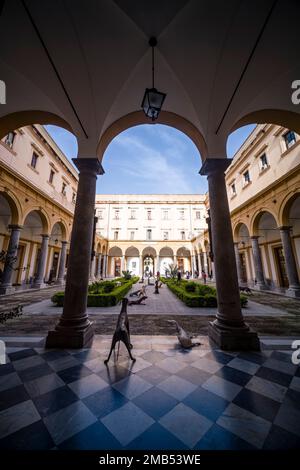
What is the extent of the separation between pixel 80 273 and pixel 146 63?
16.9 ft

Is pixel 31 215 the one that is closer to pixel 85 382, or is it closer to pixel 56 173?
pixel 56 173

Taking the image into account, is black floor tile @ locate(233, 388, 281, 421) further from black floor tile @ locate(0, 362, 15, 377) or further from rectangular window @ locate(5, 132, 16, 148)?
rectangular window @ locate(5, 132, 16, 148)

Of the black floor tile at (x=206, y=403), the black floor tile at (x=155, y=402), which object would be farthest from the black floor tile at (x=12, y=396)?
the black floor tile at (x=206, y=403)

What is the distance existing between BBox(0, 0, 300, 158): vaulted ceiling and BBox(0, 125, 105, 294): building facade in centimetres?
724

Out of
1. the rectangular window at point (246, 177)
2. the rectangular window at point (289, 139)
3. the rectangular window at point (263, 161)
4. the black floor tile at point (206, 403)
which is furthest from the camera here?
the rectangular window at point (246, 177)

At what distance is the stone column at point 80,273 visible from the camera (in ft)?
12.2

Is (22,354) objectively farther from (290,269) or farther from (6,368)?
(290,269)

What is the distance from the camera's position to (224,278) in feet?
13.1

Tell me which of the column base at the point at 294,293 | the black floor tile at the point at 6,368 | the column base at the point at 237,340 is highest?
the column base at the point at 294,293

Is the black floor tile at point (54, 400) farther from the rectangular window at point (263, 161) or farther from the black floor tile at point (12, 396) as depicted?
the rectangular window at point (263, 161)

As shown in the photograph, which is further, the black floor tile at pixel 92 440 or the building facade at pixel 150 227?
the building facade at pixel 150 227

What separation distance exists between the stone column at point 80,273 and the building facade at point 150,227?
26496 mm

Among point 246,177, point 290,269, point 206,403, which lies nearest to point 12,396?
point 206,403
